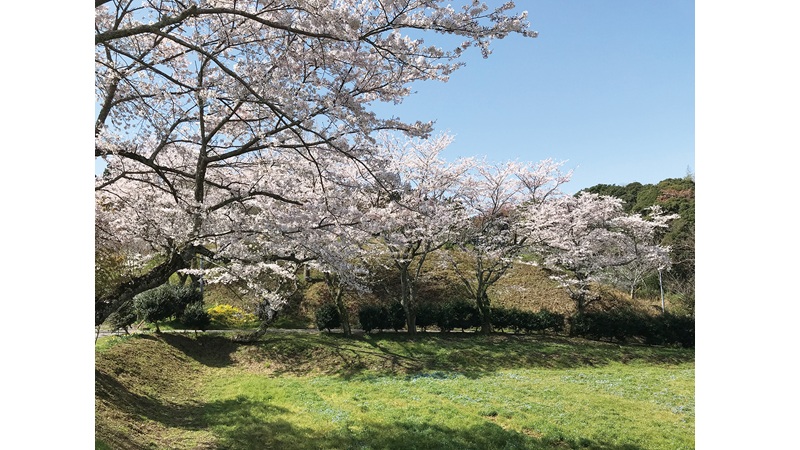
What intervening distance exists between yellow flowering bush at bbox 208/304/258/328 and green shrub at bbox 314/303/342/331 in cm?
157

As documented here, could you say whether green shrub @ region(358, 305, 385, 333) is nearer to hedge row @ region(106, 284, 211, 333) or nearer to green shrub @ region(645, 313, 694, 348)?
hedge row @ region(106, 284, 211, 333)

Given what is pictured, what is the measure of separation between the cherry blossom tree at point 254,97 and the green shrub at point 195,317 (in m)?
3.32

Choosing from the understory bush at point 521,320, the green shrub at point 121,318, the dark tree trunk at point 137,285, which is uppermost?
the dark tree trunk at point 137,285

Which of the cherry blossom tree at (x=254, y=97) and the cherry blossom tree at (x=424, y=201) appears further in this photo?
the cherry blossom tree at (x=424, y=201)

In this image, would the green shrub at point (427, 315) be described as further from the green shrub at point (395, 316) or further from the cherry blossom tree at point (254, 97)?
the cherry blossom tree at point (254, 97)

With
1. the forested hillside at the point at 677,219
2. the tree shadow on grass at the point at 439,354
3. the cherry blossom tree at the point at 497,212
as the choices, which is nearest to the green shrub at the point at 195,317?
the tree shadow on grass at the point at 439,354

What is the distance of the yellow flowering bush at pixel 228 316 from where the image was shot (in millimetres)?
8703

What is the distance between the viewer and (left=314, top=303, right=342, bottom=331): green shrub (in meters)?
8.63

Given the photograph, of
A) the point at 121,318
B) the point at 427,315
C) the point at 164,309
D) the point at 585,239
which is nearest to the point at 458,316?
the point at 427,315

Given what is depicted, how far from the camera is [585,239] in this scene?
32.0 feet

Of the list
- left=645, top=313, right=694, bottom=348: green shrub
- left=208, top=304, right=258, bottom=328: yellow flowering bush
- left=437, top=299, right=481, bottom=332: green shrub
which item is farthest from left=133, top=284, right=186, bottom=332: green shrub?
left=645, top=313, right=694, bottom=348: green shrub

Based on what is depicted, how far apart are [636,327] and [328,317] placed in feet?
21.8

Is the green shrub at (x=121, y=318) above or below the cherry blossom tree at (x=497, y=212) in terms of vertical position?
below

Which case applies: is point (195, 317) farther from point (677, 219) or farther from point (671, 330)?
point (677, 219)
